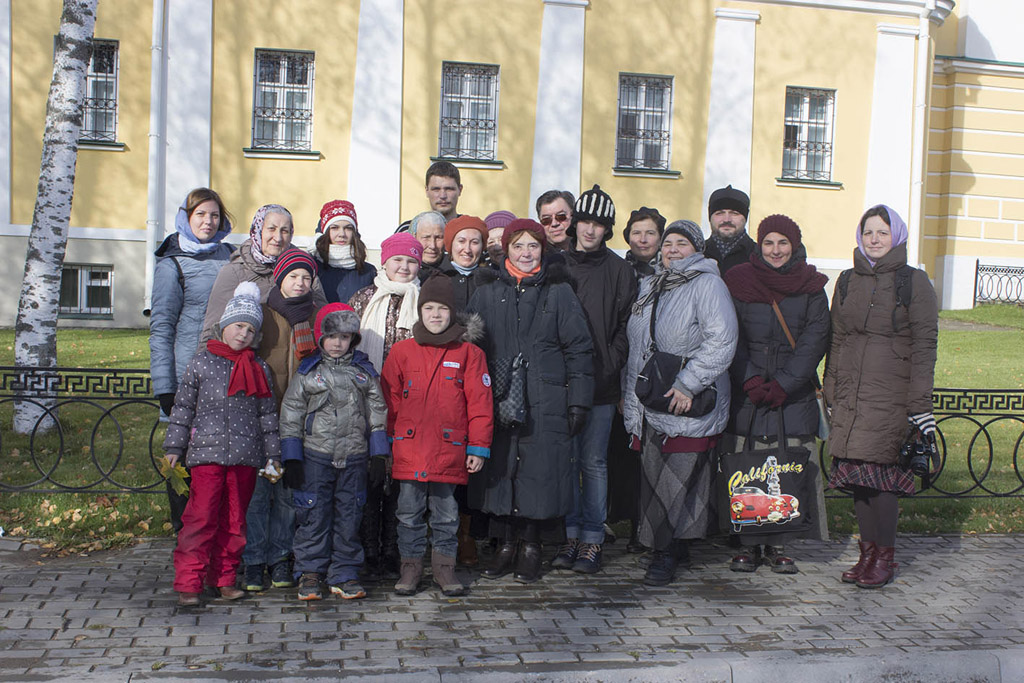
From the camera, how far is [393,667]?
167 inches

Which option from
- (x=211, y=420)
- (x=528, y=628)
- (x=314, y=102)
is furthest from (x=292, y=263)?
(x=314, y=102)

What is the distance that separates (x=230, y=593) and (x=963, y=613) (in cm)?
376

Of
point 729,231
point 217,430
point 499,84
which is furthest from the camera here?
point 499,84

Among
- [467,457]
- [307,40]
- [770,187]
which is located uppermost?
[307,40]

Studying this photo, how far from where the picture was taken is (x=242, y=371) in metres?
5.02

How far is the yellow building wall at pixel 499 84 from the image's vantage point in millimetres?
16078

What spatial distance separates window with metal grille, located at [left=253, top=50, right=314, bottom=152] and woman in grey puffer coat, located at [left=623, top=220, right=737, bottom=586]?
37.2ft

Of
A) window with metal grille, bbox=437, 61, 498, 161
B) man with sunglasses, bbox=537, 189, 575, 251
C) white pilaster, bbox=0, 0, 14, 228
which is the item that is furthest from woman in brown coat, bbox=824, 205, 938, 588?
white pilaster, bbox=0, 0, 14, 228

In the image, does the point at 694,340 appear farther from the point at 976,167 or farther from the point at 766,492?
the point at 976,167

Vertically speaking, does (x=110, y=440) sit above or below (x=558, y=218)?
below

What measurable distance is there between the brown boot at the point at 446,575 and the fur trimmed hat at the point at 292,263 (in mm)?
1642

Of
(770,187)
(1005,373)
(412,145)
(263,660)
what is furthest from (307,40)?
(263,660)

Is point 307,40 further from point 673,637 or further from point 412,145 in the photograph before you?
point 673,637

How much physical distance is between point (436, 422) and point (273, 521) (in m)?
1.04
